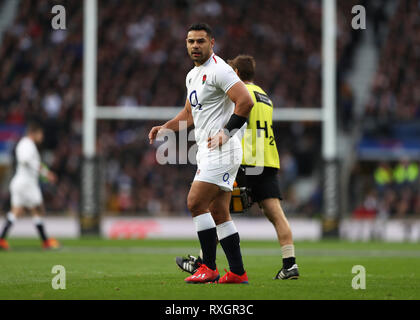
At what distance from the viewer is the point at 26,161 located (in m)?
14.4

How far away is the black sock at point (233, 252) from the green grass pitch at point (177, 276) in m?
0.21

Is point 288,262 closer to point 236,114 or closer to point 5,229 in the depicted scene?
point 236,114

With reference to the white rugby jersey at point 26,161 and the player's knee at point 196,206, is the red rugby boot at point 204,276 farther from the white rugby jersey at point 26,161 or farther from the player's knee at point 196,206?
the white rugby jersey at point 26,161

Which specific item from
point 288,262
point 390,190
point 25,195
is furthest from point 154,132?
point 390,190

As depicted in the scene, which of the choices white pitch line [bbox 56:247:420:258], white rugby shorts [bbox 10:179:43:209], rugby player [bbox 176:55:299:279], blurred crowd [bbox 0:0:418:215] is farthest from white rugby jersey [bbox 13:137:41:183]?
rugby player [bbox 176:55:299:279]

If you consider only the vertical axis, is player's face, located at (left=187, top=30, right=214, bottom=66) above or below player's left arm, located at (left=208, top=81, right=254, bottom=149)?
above

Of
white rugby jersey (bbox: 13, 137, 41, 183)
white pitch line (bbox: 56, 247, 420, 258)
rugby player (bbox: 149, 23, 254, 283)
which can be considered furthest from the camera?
white rugby jersey (bbox: 13, 137, 41, 183)

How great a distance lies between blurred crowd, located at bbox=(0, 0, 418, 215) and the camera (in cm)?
2206

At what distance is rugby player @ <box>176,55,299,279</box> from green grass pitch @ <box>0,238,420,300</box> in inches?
10.9

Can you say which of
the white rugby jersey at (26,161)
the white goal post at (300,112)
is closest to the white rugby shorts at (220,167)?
the white rugby jersey at (26,161)

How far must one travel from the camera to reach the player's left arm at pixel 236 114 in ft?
22.7

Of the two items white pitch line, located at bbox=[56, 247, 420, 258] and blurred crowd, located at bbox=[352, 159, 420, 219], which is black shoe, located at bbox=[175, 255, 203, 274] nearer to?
white pitch line, located at bbox=[56, 247, 420, 258]
